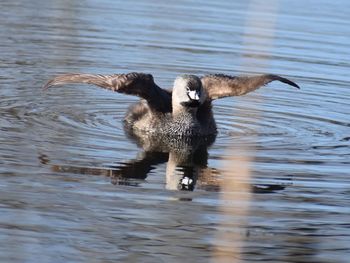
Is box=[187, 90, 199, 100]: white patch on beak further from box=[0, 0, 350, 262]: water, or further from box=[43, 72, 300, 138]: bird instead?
box=[0, 0, 350, 262]: water

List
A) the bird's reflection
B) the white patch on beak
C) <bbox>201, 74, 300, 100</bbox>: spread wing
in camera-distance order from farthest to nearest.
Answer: <bbox>201, 74, 300, 100</bbox>: spread wing → the white patch on beak → the bird's reflection

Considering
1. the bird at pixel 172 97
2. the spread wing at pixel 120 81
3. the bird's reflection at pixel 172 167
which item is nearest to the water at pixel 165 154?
the bird's reflection at pixel 172 167

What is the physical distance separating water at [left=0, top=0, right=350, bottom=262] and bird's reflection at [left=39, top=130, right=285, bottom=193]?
0.10 ft

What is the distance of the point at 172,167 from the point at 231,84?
2.66 metres

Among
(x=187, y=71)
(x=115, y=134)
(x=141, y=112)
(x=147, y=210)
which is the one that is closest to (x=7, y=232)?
(x=147, y=210)

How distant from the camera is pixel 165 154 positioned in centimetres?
981

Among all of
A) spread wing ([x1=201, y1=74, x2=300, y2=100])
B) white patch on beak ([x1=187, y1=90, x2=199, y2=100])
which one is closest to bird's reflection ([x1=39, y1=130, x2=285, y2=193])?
white patch on beak ([x1=187, y1=90, x2=199, y2=100])

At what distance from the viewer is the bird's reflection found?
8.34 m

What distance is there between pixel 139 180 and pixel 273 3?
336 cm

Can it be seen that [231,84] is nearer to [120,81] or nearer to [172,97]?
[172,97]

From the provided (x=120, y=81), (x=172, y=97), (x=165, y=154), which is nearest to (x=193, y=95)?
(x=172, y=97)

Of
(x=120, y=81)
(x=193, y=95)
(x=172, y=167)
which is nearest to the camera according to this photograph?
(x=172, y=167)

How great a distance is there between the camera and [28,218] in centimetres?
694

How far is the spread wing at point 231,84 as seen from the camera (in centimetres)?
1135
